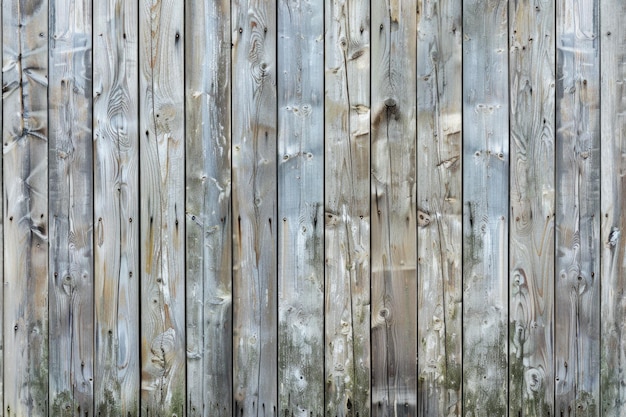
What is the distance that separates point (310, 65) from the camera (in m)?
2.24

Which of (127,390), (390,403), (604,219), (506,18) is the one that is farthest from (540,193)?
(127,390)

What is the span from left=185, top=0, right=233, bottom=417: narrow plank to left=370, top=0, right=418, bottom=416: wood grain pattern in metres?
0.50

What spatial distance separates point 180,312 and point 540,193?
130 centimetres

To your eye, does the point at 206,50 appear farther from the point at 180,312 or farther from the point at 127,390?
the point at 127,390

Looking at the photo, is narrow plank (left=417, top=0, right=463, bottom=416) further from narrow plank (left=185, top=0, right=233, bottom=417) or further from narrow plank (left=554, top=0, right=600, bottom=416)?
narrow plank (left=185, top=0, right=233, bottom=417)

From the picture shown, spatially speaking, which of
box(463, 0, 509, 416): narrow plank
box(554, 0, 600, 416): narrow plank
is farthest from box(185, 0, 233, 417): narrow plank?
box(554, 0, 600, 416): narrow plank

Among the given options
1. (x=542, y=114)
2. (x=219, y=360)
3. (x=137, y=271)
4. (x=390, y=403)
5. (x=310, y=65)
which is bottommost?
(x=390, y=403)

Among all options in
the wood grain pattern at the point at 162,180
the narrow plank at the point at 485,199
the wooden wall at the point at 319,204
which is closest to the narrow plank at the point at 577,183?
the wooden wall at the point at 319,204

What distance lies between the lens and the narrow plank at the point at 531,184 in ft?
7.32

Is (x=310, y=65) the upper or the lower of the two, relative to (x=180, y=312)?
upper

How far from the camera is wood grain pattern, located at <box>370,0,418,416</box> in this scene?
2.23m

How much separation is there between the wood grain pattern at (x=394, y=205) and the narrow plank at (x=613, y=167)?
64 centimetres

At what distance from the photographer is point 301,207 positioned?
2.25m

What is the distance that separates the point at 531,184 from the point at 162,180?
4.14 ft
